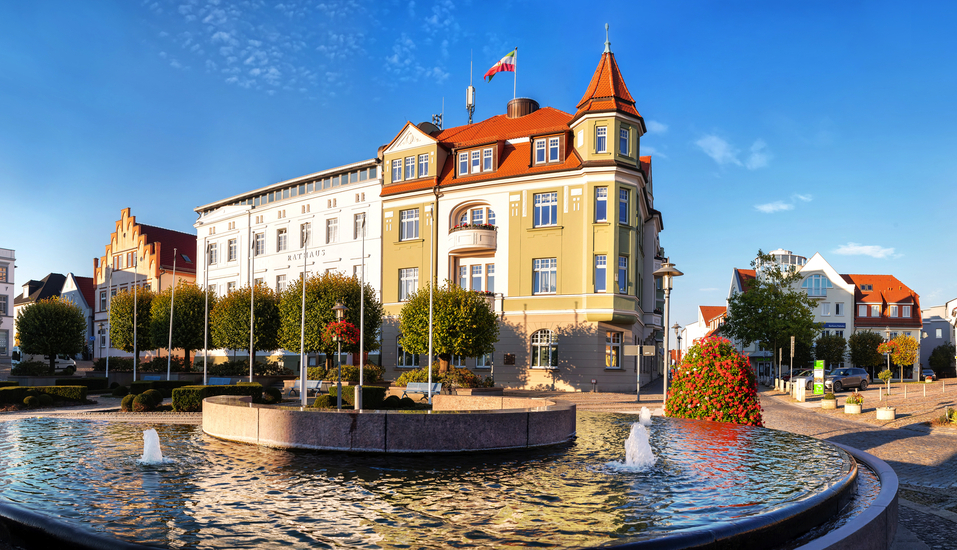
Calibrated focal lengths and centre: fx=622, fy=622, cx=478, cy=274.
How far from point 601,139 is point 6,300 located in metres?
79.9

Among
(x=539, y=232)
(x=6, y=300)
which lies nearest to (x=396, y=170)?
(x=539, y=232)

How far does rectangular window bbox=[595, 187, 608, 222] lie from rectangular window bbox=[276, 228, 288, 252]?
97.0 ft

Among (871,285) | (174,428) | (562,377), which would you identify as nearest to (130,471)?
(174,428)

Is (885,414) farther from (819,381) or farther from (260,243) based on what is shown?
(260,243)

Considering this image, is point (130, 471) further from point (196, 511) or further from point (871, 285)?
point (871, 285)

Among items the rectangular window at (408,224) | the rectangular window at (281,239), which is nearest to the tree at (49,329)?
the rectangular window at (281,239)

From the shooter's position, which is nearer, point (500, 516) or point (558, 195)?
point (500, 516)

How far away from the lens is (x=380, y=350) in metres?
47.0

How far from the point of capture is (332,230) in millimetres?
52000

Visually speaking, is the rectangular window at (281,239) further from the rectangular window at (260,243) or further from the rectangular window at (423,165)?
the rectangular window at (423,165)

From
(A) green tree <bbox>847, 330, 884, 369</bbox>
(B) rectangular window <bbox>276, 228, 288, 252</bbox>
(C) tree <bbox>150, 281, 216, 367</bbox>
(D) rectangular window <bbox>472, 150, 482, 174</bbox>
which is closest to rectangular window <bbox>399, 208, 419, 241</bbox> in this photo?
(D) rectangular window <bbox>472, 150, 482, 174</bbox>

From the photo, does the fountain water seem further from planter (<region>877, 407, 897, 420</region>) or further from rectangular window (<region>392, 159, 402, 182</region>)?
rectangular window (<region>392, 159, 402, 182</region>)

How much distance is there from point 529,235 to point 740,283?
→ 60.7 m

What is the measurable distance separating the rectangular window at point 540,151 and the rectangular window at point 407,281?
12.0m
